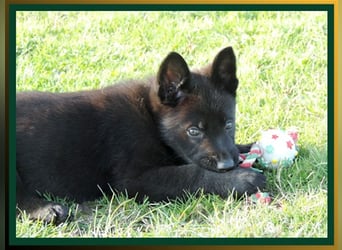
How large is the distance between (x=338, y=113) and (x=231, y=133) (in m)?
0.86

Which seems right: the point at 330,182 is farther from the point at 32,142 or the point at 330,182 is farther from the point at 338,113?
the point at 32,142

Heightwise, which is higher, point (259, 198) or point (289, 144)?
point (289, 144)

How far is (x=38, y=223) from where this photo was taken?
541 cm

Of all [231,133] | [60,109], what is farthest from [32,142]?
[231,133]

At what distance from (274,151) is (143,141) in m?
1.03

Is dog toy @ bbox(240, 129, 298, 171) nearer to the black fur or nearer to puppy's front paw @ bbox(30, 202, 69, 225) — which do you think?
the black fur

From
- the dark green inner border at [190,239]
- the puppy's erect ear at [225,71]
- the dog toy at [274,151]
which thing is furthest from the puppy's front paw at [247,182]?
the puppy's erect ear at [225,71]

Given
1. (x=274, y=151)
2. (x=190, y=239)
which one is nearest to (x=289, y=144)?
(x=274, y=151)

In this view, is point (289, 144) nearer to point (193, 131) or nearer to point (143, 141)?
point (193, 131)

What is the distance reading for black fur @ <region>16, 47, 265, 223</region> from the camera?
5.62 metres

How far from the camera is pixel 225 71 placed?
5809mm

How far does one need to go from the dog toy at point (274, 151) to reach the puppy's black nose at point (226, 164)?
1.40 ft

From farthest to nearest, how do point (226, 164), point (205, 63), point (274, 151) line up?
point (205, 63)
point (274, 151)
point (226, 164)

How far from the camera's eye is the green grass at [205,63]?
5.46 m
